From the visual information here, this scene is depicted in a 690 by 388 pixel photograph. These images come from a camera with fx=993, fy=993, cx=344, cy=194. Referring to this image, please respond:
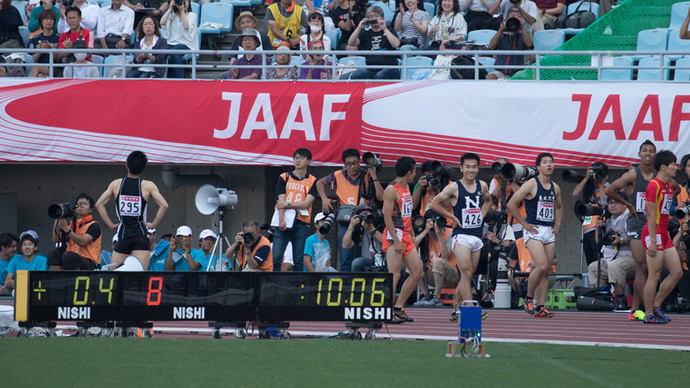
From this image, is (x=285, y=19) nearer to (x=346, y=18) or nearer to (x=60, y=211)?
(x=346, y=18)

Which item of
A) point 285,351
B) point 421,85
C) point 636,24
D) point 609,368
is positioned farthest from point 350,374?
point 636,24

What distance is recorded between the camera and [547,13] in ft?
60.3

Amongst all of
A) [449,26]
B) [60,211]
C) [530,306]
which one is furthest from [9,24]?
[530,306]

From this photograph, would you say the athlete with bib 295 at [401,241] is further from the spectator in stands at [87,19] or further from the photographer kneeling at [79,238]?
the spectator in stands at [87,19]

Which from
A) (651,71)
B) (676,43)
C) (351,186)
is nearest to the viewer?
(351,186)

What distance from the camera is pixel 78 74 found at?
54.9 feet

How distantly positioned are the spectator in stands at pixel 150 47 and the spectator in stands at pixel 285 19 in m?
2.01

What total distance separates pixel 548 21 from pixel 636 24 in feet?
5.15

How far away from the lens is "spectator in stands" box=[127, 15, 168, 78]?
16609mm

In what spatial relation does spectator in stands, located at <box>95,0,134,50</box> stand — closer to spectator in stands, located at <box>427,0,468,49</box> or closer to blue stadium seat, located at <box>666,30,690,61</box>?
spectator in stands, located at <box>427,0,468,49</box>

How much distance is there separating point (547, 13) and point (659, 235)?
27.0ft

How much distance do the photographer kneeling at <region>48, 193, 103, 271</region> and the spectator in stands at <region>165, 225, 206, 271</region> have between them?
3.27 feet

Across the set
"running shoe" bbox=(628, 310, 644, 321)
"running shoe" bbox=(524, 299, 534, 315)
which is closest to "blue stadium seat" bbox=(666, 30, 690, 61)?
"running shoe" bbox=(628, 310, 644, 321)

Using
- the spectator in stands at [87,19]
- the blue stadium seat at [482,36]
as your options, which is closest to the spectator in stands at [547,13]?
the blue stadium seat at [482,36]
